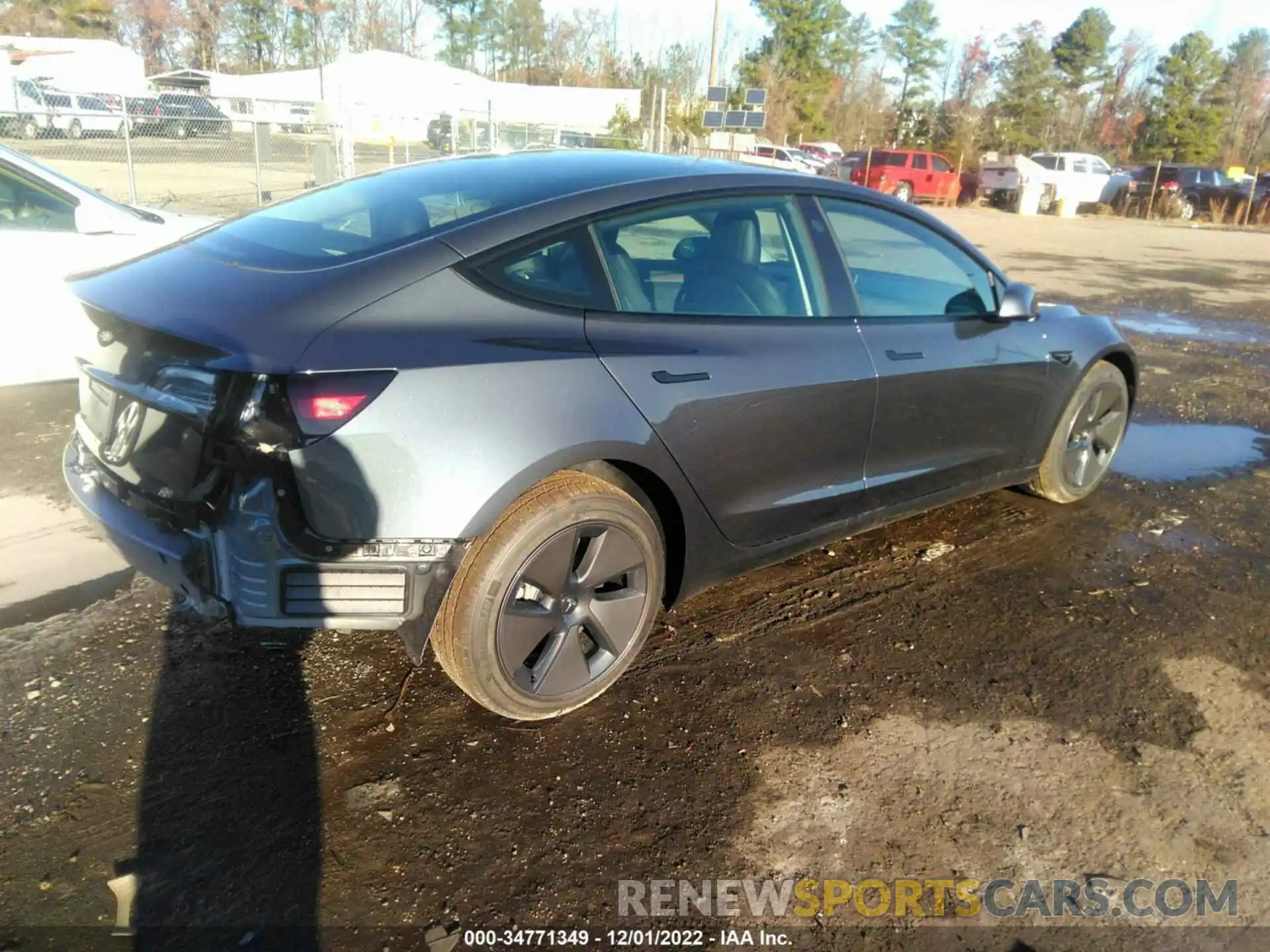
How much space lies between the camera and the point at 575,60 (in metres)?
65.1

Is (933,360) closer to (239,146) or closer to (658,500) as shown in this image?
(658,500)

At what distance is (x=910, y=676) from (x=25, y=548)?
11.4ft

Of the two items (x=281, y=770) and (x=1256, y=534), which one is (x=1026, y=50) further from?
(x=281, y=770)

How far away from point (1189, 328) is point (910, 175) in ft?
70.8

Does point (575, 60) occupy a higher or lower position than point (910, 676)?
higher

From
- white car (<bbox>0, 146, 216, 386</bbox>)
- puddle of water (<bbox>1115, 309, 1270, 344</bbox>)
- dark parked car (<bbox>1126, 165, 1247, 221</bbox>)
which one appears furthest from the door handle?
dark parked car (<bbox>1126, 165, 1247, 221</bbox>)

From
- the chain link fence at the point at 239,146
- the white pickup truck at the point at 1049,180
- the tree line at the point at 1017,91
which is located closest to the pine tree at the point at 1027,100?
the tree line at the point at 1017,91

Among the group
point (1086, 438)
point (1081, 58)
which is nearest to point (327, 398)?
point (1086, 438)

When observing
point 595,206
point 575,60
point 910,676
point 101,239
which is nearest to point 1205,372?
point 910,676

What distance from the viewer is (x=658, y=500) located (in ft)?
9.77

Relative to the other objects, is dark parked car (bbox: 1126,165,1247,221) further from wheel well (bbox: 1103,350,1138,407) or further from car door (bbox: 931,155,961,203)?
wheel well (bbox: 1103,350,1138,407)

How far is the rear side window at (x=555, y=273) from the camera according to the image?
2.64 m

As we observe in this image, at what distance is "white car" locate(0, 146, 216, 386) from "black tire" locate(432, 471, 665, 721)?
3411mm

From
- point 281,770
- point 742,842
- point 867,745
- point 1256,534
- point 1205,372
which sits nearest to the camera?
point 742,842
